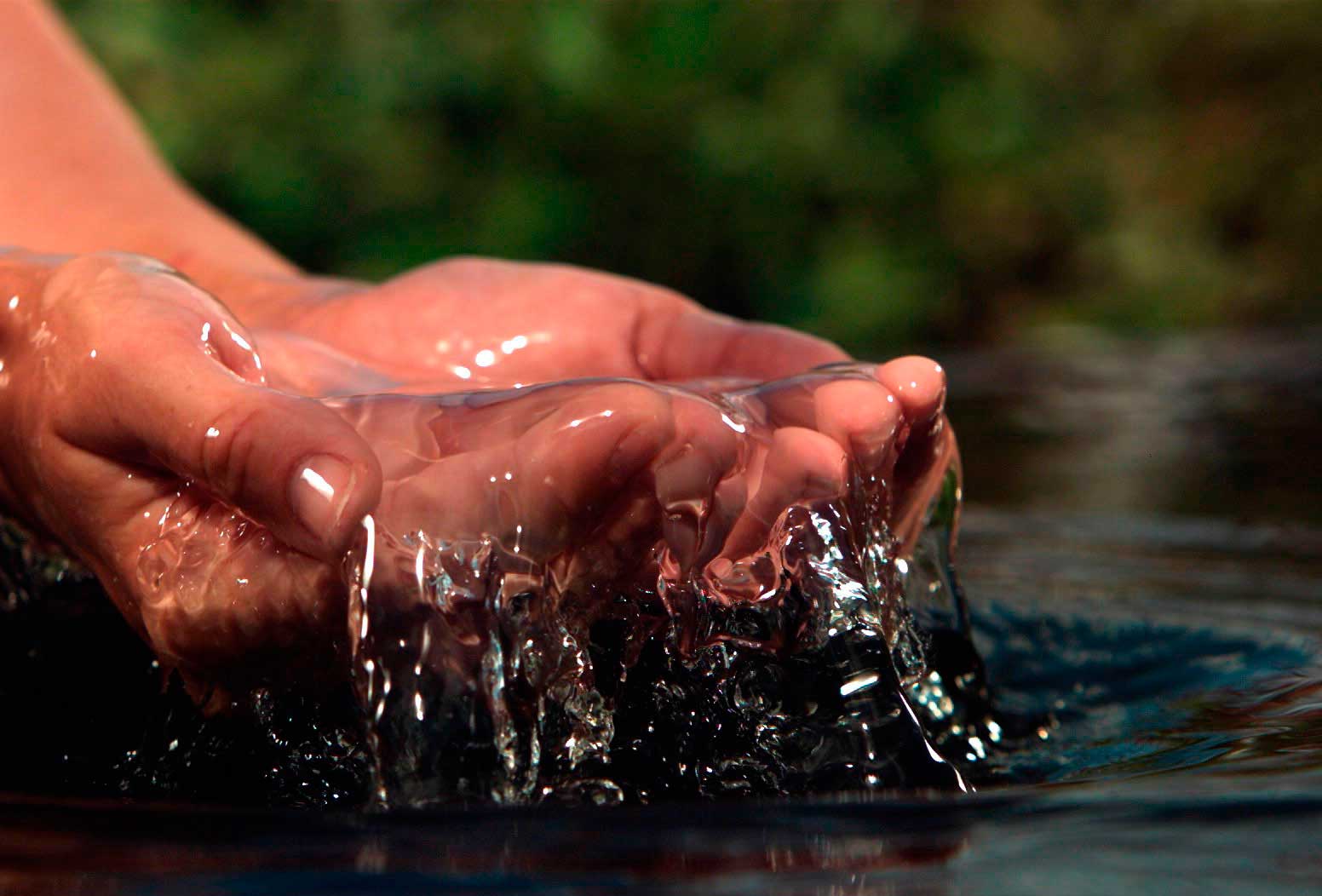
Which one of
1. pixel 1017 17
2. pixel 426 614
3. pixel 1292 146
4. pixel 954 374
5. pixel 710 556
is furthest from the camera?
pixel 1292 146

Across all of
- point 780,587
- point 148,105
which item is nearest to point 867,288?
point 148,105

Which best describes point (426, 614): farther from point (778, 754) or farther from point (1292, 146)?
point (1292, 146)

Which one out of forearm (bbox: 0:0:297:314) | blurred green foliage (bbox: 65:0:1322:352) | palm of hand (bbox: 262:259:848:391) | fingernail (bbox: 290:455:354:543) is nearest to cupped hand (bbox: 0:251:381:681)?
fingernail (bbox: 290:455:354:543)

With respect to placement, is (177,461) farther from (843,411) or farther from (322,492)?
(843,411)

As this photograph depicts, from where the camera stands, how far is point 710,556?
0.92 m

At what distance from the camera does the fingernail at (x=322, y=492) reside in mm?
805

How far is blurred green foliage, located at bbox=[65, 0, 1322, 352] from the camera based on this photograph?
4480 mm

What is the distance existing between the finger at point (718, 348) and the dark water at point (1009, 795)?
0.31 m

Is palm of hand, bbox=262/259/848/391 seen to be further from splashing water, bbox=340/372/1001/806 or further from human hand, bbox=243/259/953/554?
splashing water, bbox=340/372/1001/806

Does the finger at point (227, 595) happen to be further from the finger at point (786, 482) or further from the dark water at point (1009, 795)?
the finger at point (786, 482)

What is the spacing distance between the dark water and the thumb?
15 cm

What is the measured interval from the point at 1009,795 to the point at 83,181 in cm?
152

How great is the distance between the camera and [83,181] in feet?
6.06

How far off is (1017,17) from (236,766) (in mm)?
5129
